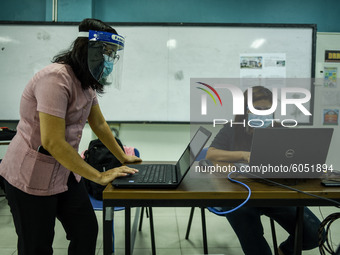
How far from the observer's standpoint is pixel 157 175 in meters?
1.02

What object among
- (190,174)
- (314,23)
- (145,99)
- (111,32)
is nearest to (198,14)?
(145,99)

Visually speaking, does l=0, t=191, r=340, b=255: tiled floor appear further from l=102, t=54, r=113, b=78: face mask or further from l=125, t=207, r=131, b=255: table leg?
l=102, t=54, r=113, b=78: face mask

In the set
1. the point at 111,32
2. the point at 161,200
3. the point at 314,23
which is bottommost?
the point at 161,200

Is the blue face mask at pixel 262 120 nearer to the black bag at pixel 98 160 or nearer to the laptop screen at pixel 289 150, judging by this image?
the laptop screen at pixel 289 150

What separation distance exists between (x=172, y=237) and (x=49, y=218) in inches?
46.0

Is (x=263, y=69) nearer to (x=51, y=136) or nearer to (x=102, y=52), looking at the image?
(x=102, y=52)

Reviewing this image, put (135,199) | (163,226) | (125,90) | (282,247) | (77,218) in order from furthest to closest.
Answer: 1. (125,90)
2. (163,226)
3. (282,247)
4. (77,218)
5. (135,199)

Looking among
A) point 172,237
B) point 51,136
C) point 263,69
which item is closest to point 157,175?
point 51,136

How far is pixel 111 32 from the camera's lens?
1.06 metres

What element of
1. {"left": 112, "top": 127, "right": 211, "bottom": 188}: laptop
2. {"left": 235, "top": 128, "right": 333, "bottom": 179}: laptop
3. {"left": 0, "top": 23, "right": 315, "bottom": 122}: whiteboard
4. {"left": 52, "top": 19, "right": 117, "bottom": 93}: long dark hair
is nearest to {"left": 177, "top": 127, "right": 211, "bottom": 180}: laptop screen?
{"left": 112, "top": 127, "right": 211, "bottom": 188}: laptop

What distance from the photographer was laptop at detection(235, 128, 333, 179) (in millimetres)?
929

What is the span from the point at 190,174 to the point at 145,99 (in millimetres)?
1685

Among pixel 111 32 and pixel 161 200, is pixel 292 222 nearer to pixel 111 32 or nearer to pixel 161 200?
pixel 161 200

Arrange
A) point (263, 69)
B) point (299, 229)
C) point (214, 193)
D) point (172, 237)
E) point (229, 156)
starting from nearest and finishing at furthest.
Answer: point (214, 193) < point (299, 229) < point (229, 156) < point (172, 237) < point (263, 69)
